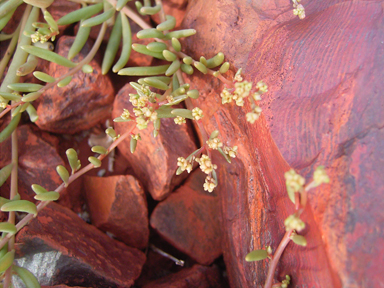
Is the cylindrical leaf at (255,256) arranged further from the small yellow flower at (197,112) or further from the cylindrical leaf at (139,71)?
the cylindrical leaf at (139,71)

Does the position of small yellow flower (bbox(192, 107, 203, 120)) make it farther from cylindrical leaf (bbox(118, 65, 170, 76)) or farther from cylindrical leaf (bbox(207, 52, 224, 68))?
cylindrical leaf (bbox(118, 65, 170, 76))

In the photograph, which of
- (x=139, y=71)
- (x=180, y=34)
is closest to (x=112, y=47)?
(x=139, y=71)

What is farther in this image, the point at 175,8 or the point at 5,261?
the point at 175,8

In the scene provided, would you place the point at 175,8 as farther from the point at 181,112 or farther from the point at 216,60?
the point at 181,112

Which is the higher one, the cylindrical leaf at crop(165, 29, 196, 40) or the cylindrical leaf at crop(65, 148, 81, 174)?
the cylindrical leaf at crop(165, 29, 196, 40)

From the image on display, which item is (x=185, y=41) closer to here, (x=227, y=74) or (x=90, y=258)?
(x=227, y=74)

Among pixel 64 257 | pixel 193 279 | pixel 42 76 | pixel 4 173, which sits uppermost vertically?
pixel 42 76

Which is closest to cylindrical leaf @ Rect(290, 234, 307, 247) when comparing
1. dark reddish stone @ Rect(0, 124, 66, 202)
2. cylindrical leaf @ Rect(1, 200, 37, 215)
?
cylindrical leaf @ Rect(1, 200, 37, 215)
